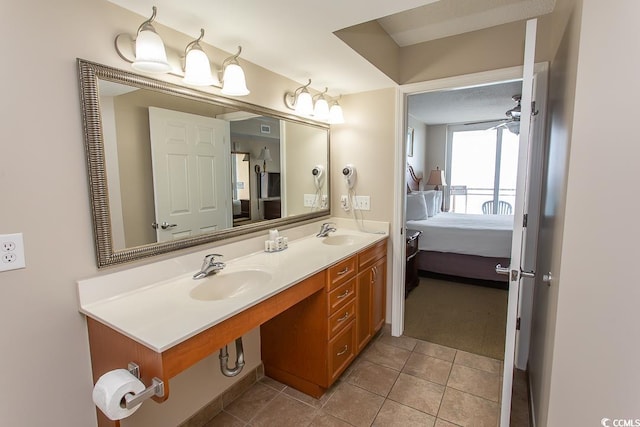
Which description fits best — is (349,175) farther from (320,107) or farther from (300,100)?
(300,100)

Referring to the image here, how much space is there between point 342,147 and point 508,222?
293cm

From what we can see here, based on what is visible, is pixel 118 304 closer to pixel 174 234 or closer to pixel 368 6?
pixel 174 234

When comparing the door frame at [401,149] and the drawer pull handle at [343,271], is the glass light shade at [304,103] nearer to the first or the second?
the door frame at [401,149]

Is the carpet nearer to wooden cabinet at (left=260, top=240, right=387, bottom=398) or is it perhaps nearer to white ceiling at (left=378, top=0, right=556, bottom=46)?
wooden cabinet at (left=260, top=240, right=387, bottom=398)

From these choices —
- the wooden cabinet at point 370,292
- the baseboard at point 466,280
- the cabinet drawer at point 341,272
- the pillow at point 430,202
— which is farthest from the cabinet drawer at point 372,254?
the pillow at point 430,202

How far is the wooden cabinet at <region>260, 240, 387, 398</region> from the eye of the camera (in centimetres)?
189

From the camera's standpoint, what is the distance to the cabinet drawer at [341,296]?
1899 millimetres

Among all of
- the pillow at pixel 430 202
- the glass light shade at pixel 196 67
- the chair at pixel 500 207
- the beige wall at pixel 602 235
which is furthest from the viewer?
the chair at pixel 500 207

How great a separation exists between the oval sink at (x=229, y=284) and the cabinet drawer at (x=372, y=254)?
78 cm

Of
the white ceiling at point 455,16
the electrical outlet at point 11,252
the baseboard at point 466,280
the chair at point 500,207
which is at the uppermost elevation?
the white ceiling at point 455,16

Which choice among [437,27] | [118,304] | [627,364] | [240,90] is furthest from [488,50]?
[118,304]

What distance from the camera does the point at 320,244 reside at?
2.34 m

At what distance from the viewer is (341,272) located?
1983 millimetres

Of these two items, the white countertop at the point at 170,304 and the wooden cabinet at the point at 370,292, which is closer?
the white countertop at the point at 170,304
